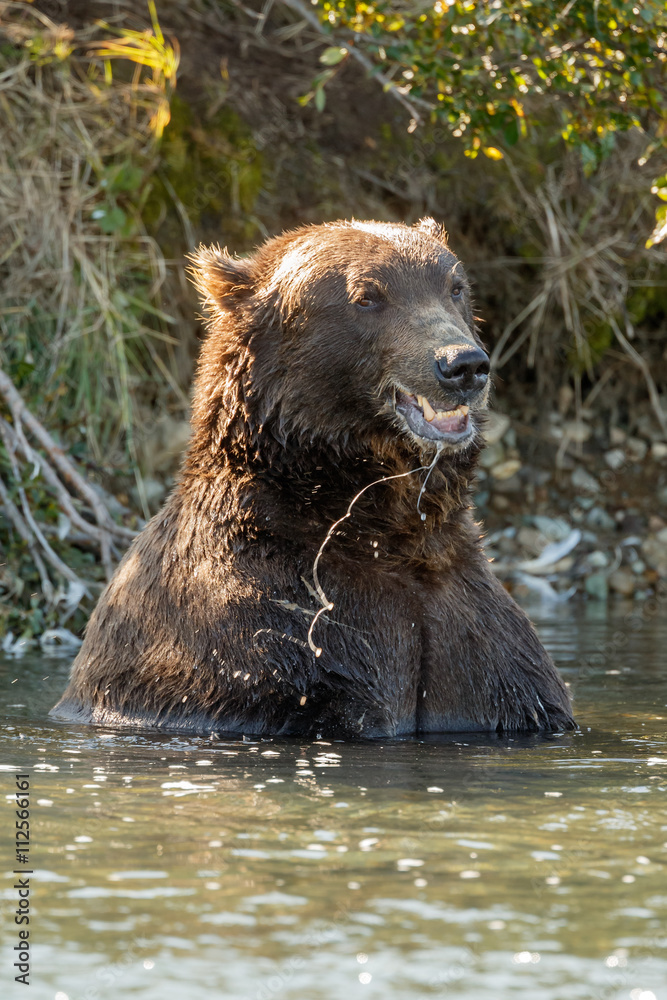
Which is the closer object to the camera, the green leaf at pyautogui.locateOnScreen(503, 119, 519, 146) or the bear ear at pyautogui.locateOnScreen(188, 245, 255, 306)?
the bear ear at pyautogui.locateOnScreen(188, 245, 255, 306)

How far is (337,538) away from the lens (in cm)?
482

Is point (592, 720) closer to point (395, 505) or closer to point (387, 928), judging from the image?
point (395, 505)

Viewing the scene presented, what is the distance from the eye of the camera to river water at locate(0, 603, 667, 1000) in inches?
95.3

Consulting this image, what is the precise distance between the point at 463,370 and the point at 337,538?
0.72 meters

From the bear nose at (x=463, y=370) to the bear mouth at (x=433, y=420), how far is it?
0.31 feet

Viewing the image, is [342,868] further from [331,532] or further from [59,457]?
[59,457]

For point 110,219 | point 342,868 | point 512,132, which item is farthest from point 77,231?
point 342,868

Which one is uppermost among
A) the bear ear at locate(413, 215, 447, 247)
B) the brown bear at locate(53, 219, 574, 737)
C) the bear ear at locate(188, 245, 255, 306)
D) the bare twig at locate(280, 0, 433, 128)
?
the bare twig at locate(280, 0, 433, 128)

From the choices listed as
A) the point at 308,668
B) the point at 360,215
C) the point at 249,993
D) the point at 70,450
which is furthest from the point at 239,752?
the point at 360,215

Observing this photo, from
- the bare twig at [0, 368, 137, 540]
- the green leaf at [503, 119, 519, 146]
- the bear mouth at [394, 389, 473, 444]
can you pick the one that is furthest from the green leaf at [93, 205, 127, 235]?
the bear mouth at [394, 389, 473, 444]

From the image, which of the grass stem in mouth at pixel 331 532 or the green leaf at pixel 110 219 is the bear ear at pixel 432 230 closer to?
the grass stem in mouth at pixel 331 532

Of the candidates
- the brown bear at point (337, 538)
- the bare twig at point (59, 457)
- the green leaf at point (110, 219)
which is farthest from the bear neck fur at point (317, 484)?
the green leaf at point (110, 219)

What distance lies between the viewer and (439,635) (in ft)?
15.8

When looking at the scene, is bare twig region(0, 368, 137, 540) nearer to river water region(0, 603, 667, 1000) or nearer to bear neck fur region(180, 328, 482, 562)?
bear neck fur region(180, 328, 482, 562)
